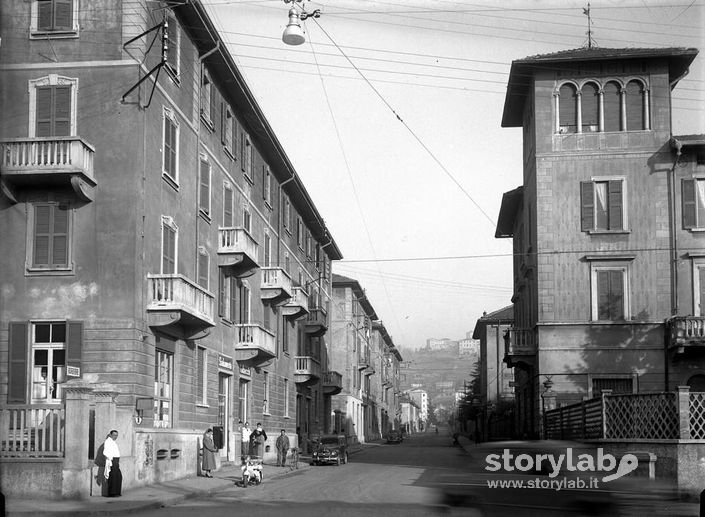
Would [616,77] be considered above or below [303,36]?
above

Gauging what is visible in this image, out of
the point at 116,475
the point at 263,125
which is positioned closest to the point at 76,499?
the point at 116,475

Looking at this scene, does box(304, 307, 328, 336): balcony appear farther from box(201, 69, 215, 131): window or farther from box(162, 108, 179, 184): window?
box(162, 108, 179, 184): window

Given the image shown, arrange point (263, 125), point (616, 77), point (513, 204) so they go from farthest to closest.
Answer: point (513, 204), point (263, 125), point (616, 77)

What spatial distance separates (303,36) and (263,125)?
71.1 feet

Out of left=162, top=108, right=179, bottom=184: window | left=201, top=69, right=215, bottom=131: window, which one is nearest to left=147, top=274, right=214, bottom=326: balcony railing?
left=162, top=108, right=179, bottom=184: window

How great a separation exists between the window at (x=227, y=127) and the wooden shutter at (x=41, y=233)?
37.7 ft

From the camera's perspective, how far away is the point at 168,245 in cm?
2769

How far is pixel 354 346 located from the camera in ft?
278

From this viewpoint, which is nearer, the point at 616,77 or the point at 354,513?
the point at 354,513

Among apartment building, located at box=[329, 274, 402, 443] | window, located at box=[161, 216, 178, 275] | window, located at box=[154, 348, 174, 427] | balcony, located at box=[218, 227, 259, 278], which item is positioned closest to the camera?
window, located at box=[154, 348, 174, 427]

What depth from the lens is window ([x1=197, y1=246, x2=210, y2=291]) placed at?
103 feet

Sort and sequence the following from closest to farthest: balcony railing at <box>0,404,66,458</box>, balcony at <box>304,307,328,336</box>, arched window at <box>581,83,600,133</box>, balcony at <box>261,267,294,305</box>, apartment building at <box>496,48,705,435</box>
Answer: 1. balcony railing at <box>0,404,66,458</box>
2. apartment building at <box>496,48,705,435</box>
3. arched window at <box>581,83,600,133</box>
4. balcony at <box>261,267,294,305</box>
5. balcony at <box>304,307,328,336</box>

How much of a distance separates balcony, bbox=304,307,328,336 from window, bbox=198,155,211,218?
24480 millimetres

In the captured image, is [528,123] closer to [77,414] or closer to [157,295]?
[157,295]
